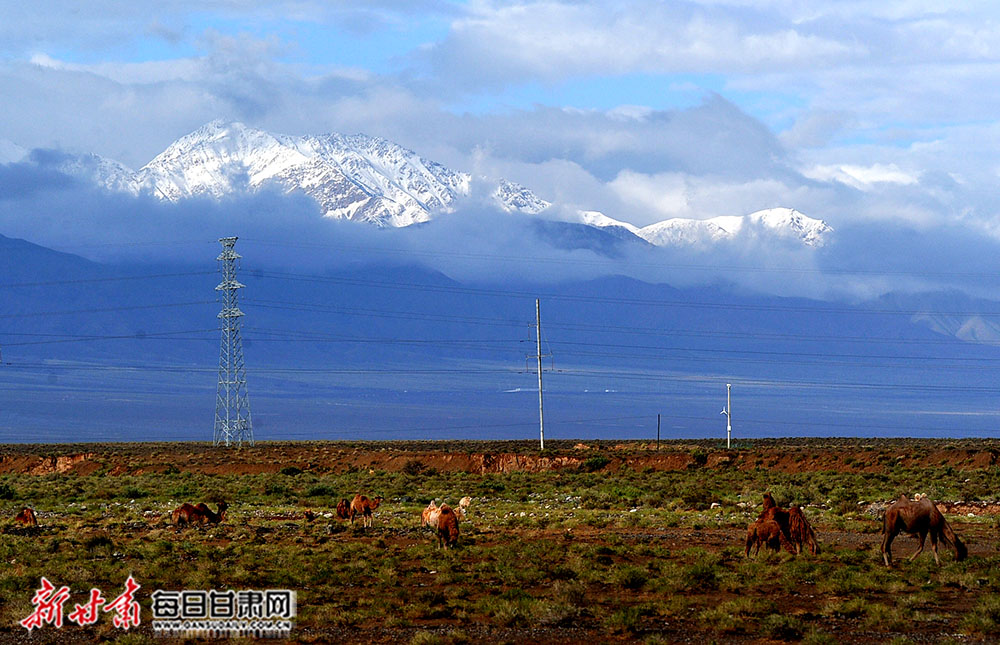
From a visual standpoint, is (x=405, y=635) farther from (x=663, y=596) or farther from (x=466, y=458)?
(x=466, y=458)

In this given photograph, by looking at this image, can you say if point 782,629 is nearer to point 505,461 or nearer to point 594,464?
point 594,464

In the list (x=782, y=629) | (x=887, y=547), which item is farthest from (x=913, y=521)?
(x=782, y=629)

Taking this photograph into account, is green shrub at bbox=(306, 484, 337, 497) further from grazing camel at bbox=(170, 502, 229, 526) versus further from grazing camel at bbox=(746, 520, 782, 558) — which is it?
grazing camel at bbox=(746, 520, 782, 558)

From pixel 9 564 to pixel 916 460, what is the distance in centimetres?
5051

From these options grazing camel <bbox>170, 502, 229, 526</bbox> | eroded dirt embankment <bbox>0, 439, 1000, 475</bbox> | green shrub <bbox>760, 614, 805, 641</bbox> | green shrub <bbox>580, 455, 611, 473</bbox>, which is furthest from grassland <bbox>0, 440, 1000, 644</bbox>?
green shrub <bbox>580, 455, 611, 473</bbox>

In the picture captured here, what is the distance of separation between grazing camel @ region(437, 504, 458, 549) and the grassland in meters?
0.28

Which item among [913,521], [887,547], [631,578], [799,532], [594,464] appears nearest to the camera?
[631,578]

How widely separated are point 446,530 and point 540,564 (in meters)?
3.46

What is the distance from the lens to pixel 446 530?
27984 millimetres

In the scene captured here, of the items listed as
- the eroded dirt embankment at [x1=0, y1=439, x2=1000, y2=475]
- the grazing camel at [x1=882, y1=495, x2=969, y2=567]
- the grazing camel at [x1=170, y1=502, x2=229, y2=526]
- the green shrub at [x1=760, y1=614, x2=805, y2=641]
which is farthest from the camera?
the eroded dirt embankment at [x1=0, y1=439, x2=1000, y2=475]

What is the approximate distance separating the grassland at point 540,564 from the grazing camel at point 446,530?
0.90 feet

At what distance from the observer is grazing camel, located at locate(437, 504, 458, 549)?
27.9 metres

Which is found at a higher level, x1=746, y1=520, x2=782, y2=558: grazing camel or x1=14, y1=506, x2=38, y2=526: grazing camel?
x1=746, y1=520, x2=782, y2=558: grazing camel

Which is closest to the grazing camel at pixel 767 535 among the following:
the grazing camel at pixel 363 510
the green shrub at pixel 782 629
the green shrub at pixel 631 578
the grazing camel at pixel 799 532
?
the grazing camel at pixel 799 532
